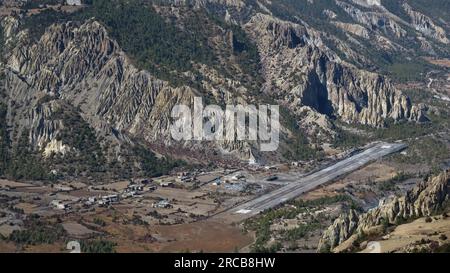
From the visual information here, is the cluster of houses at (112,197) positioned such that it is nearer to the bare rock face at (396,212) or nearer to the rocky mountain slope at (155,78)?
the rocky mountain slope at (155,78)

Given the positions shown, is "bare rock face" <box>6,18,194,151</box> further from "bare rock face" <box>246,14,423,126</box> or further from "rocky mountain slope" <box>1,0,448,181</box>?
"bare rock face" <box>246,14,423,126</box>

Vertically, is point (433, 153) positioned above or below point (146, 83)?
below

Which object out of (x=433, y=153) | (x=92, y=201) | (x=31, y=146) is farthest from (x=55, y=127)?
(x=433, y=153)

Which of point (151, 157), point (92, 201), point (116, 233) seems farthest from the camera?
point (151, 157)

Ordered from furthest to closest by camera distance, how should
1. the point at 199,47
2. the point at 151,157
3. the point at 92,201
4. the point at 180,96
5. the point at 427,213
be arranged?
the point at 199,47, the point at 180,96, the point at 151,157, the point at 92,201, the point at 427,213

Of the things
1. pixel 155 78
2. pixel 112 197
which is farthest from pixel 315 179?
pixel 155 78

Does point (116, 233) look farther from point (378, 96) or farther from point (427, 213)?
point (378, 96)
